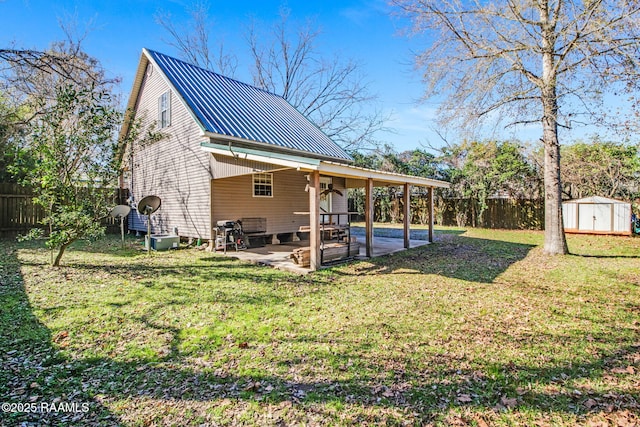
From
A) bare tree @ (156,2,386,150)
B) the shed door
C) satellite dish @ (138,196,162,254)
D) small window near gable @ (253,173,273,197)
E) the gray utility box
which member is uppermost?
bare tree @ (156,2,386,150)

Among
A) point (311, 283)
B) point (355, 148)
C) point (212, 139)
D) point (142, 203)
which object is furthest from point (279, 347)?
point (355, 148)

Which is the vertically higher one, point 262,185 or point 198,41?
point 198,41

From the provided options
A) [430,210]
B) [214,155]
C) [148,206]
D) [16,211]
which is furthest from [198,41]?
[430,210]

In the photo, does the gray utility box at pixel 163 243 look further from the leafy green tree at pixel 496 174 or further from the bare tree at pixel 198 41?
the bare tree at pixel 198 41

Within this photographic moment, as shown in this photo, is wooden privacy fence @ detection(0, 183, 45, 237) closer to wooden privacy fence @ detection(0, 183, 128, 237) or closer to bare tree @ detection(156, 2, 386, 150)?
wooden privacy fence @ detection(0, 183, 128, 237)

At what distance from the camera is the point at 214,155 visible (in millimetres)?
8984

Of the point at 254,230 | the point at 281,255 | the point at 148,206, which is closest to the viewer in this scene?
the point at 281,255

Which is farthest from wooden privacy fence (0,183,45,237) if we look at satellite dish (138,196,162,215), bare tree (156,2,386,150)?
bare tree (156,2,386,150)

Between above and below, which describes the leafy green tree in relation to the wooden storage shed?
above

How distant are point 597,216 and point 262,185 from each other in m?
13.5

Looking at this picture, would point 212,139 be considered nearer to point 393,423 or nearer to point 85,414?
point 85,414

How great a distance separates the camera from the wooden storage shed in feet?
42.3

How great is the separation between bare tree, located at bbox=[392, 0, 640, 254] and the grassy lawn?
4527 millimetres

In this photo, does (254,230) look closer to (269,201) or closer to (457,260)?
(269,201)
